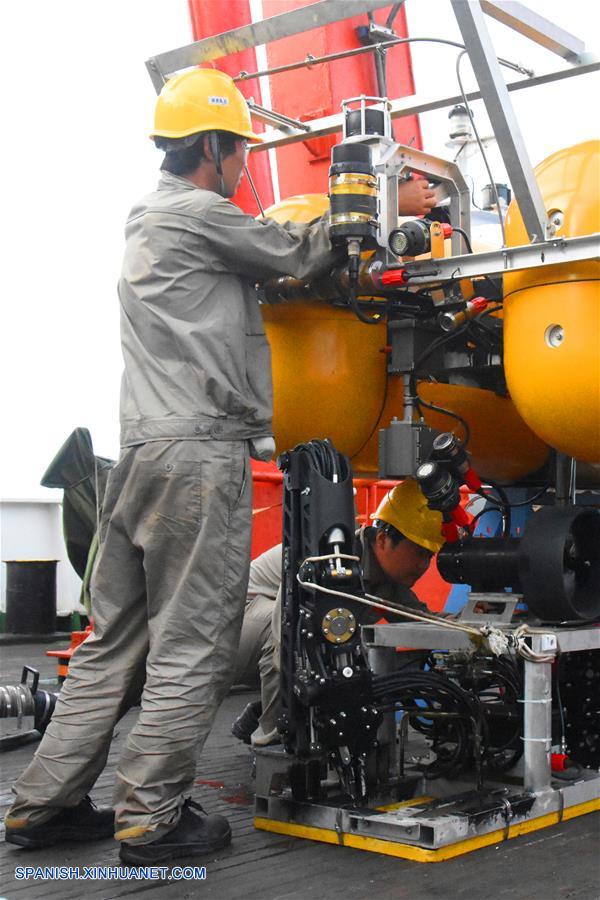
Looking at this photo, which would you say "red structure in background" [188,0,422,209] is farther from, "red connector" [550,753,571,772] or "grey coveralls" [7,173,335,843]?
"red connector" [550,753,571,772]

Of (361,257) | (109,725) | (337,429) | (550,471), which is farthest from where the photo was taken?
(550,471)

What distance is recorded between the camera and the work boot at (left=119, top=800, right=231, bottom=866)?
2.60m

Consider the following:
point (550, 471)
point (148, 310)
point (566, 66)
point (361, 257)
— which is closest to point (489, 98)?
point (361, 257)

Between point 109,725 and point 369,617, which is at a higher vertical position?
point 369,617

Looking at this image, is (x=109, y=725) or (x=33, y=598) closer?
(x=109, y=725)

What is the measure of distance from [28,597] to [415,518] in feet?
19.5

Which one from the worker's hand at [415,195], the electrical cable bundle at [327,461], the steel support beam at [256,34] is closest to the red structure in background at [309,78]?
the steel support beam at [256,34]

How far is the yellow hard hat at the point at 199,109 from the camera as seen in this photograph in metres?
3.01

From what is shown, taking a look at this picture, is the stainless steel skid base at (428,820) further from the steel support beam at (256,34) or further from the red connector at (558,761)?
the steel support beam at (256,34)

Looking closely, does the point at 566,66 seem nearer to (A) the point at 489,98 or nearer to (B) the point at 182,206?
(A) the point at 489,98

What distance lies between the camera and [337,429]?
3404 mm

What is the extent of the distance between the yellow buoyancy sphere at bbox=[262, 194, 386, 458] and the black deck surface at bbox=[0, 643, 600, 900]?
116cm

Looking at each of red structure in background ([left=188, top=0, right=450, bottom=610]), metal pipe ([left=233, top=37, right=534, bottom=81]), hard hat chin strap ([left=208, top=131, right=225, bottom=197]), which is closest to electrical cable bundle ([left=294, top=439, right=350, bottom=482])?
hard hat chin strap ([left=208, top=131, right=225, bottom=197])

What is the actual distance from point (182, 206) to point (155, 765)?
1.42 m
